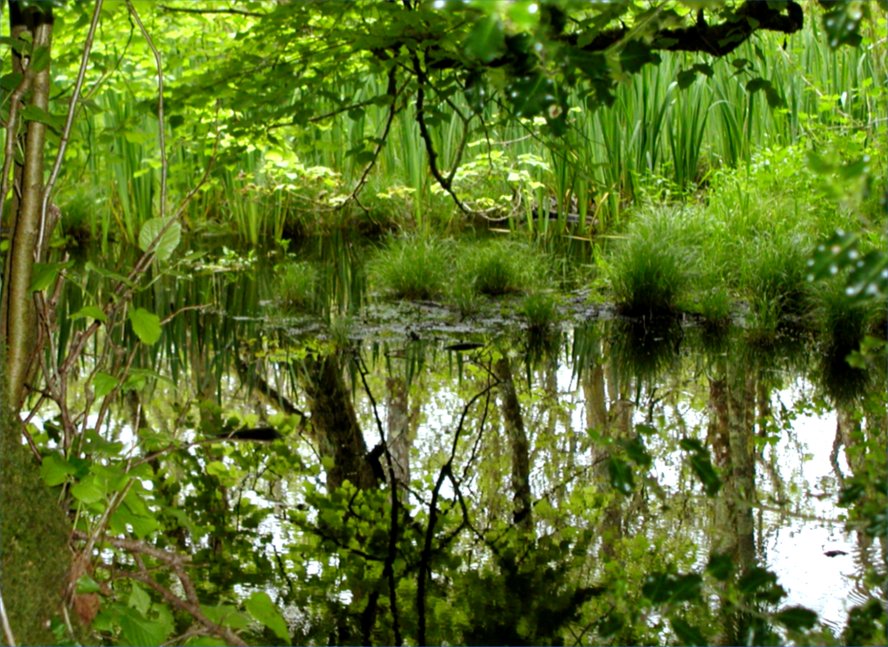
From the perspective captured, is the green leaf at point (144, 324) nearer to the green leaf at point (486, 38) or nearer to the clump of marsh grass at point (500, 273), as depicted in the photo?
the green leaf at point (486, 38)

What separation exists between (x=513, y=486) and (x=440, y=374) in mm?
1261

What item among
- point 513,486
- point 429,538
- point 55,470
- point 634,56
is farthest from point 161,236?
point 513,486

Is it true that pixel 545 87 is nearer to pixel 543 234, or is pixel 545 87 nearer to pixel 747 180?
pixel 747 180

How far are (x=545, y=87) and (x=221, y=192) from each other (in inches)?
309

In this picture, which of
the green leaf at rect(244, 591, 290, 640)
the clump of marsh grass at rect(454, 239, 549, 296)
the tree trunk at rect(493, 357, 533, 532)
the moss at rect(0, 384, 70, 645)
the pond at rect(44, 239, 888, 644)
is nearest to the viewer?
the moss at rect(0, 384, 70, 645)

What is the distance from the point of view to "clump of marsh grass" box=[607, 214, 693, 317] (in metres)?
4.79

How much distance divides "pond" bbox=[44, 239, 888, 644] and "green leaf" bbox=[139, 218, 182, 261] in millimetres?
103

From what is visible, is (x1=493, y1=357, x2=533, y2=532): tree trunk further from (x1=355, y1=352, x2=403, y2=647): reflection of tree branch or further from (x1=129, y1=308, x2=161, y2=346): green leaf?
(x1=129, y1=308, x2=161, y2=346): green leaf

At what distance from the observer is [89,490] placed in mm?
1175

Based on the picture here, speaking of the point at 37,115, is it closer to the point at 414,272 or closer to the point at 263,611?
the point at 263,611

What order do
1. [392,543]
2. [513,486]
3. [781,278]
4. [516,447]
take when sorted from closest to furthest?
[392,543] → [513,486] → [516,447] → [781,278]

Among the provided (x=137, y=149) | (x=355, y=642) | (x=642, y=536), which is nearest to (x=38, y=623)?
(x=355, y=642)

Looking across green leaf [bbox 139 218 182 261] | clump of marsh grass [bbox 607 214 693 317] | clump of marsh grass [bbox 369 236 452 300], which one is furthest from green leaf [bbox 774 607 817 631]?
clump of marsh grass [bbox 369 236 452 300]

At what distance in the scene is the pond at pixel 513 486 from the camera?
1.64 meters
